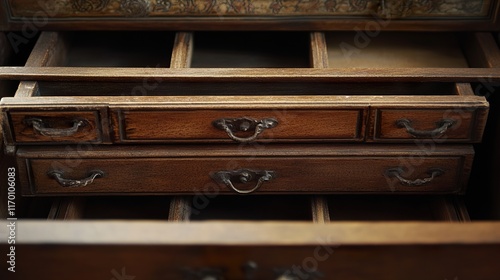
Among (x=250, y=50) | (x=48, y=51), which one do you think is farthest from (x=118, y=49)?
(x=250, y=50)

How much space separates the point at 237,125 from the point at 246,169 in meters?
0.09

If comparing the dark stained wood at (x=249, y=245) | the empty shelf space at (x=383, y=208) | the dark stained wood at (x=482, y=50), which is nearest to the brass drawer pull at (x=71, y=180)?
the dark stained wood at (x=249, y=245)

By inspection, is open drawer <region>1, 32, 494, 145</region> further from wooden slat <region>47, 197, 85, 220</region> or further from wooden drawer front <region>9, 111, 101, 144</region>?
wooden slat <region>47, 197, 85, 220</region>

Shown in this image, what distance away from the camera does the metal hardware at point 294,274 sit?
81 cm

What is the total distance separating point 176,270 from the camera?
819 mm

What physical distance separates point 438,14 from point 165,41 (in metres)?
0.55

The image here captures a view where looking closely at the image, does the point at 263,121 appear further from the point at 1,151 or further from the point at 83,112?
the point at 1,151

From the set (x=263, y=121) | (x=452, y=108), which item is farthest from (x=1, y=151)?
(x=452, y=108)

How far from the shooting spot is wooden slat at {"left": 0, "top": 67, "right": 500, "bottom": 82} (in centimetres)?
114

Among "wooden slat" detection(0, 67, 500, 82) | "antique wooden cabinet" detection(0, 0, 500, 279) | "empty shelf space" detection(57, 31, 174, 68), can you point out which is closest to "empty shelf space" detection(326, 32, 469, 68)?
"antique wooden cabinet" detection(0, 0, 500, 279)

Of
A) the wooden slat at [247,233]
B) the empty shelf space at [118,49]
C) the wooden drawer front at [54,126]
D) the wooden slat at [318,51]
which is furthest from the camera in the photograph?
the empty shelf space at [118,49]

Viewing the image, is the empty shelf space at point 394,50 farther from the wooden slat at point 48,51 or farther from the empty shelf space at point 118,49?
the wooden slat at point 48,51

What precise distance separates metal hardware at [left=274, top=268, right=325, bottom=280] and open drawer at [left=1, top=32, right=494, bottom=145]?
1.11ft

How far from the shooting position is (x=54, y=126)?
1113 mm
